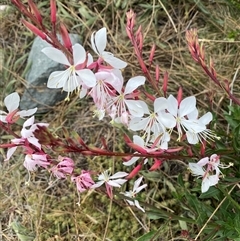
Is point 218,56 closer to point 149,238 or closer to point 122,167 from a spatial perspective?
point 122,167

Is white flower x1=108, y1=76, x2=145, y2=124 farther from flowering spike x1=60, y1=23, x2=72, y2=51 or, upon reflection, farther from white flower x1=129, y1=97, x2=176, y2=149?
flowering spike x1=60, y1=23, x2=72, y2=51

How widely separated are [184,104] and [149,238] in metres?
0.62

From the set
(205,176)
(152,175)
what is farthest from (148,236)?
(152,175)

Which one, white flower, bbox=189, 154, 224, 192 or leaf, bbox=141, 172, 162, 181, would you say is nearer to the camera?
white flower, bbox=189, 154, 224, 192

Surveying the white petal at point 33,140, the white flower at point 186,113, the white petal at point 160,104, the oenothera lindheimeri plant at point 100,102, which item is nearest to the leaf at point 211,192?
the oenothera lindheimeri plant at point 100,102

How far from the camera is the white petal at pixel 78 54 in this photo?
969mm

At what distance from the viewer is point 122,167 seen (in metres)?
2.09

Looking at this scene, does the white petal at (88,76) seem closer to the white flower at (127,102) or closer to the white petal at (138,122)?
the white flower at (127,102)

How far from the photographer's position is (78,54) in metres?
0.98

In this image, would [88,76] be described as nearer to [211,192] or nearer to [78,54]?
[78,54]

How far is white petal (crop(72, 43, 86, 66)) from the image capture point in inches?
38.1

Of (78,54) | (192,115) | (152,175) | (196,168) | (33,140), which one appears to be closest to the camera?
(78,54)

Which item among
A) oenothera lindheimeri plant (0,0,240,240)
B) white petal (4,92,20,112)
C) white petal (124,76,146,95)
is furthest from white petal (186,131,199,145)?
white petal (4,92,20,112)

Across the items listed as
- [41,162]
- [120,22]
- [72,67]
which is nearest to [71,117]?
[120,22]
